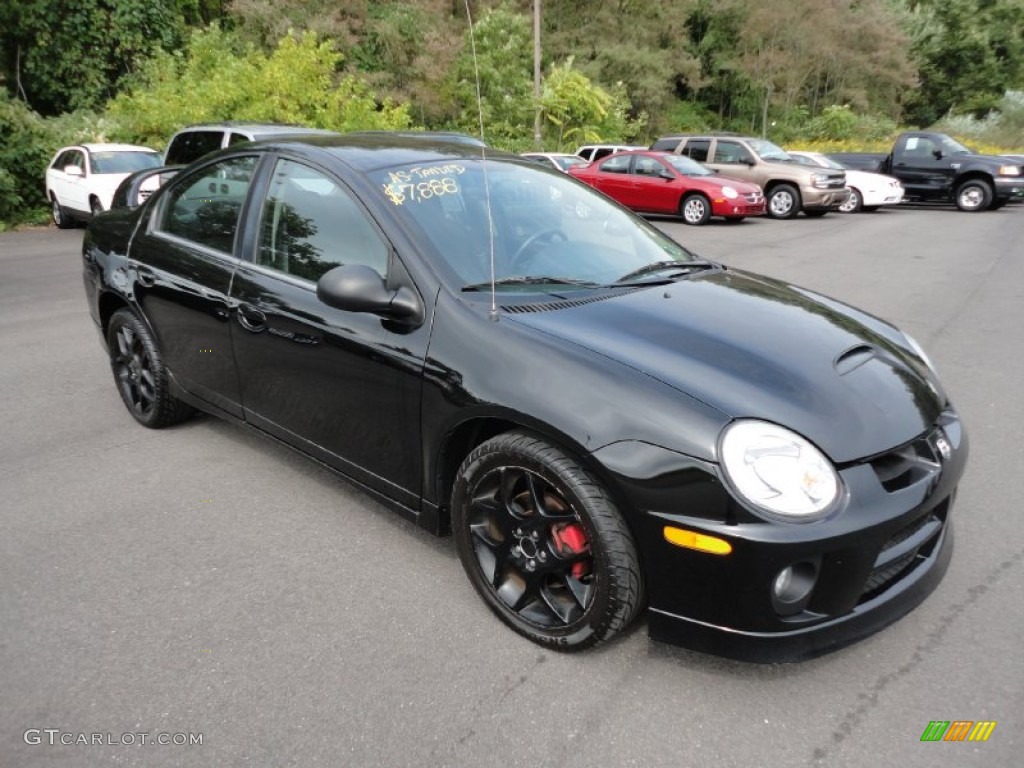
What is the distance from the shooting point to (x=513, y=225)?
10.2ft

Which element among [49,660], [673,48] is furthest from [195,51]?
[673,48]

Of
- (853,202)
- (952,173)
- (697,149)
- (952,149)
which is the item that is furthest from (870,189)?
(697,149)

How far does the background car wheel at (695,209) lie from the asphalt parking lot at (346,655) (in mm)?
A: 12315

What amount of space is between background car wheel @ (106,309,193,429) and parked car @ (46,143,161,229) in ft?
32.2

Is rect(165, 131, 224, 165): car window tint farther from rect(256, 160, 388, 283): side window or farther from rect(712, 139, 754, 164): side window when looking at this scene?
rect(712, 139, 754, 164): side window

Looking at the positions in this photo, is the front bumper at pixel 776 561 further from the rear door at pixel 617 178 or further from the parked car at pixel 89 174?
the rear door at pixel 617 178

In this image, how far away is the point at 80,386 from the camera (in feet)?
17.2

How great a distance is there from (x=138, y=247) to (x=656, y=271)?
2.79 metres

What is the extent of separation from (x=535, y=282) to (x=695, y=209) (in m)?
14.0

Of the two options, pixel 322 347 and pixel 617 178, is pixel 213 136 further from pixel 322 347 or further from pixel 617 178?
pixel 617 178

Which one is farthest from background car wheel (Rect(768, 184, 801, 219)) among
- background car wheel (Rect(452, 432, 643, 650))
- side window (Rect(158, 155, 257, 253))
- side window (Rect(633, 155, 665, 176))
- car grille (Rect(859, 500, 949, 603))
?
background car wheel (Rect(452, 432, 643, 650))

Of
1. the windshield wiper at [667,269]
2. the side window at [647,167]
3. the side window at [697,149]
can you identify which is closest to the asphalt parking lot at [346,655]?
the windshield wiper at [667,269]

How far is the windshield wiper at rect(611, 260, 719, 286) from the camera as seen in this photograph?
3.08 meters

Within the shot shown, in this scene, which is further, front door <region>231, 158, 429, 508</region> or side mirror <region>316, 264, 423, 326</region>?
front door <region>231, 158, 429, 508</region>
